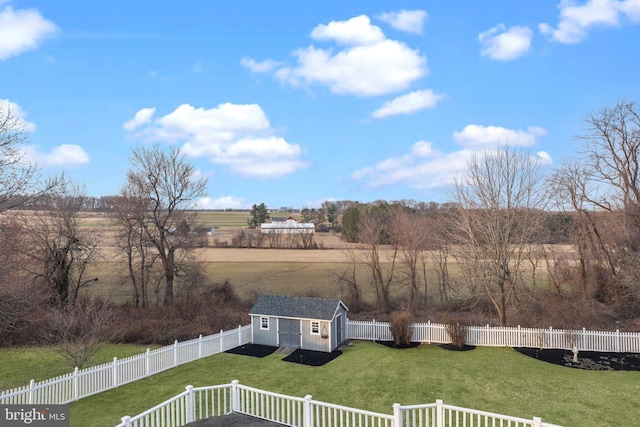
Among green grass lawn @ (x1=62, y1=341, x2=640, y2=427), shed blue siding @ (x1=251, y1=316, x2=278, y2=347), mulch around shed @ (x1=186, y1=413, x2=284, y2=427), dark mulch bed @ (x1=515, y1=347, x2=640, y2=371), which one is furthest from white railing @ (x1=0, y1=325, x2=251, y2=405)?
dark mulch bed @ (x1=515, y1=347, x2=640, y2=371)

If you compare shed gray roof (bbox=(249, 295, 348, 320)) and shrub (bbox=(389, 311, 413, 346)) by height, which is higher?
shed gray roof (bbox=(249, 295, 348, 320))

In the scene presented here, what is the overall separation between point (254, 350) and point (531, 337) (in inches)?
481

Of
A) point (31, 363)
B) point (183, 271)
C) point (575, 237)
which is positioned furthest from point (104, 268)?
point (575, 237)

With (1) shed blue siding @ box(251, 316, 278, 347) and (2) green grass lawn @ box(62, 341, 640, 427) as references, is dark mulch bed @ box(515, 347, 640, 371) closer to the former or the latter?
(2) green grass lawn @ box(62, 341, 640, 427)

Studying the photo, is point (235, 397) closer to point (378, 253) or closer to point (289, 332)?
point (289, 332)

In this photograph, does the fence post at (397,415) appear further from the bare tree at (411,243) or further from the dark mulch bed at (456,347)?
the bare tree at (411,243)

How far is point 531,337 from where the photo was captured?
16203 millimetres

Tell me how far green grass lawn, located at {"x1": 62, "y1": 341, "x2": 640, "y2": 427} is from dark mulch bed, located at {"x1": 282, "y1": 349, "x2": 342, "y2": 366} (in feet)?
1.32

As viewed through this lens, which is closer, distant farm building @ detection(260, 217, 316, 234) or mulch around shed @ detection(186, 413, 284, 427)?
mulch around shed @ detection(186, 413, 284, 427)

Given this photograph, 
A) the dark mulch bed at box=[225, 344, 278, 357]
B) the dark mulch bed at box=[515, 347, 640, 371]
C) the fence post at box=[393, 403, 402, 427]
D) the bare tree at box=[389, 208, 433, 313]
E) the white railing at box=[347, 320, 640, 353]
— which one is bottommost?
the dark mulch bed at box=[225, 344, 278, 357]

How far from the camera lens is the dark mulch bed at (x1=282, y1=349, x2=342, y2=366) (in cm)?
1459

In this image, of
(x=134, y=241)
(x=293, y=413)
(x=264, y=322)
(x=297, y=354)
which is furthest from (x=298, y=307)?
(x=134, y=241)

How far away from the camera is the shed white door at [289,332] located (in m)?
16.9

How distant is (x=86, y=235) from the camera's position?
23203mm
